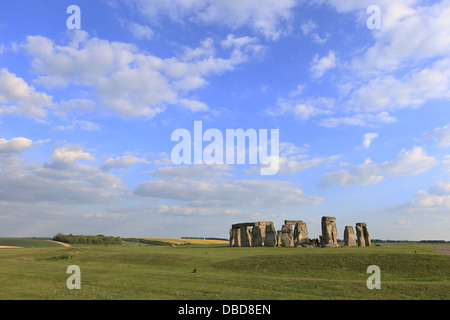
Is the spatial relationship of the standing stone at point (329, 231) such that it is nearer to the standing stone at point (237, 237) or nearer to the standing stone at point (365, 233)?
the standing stone at point (365, 233)

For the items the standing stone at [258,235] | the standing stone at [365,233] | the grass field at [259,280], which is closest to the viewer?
the grass field at [259,280]

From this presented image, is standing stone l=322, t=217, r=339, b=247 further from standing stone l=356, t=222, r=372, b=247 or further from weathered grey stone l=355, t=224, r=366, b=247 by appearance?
standing stone l=356, t=222, r=372, b=247

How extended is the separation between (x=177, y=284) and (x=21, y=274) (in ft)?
37.9

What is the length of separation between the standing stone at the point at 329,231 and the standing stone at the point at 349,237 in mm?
1699

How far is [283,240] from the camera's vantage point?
1790 inches

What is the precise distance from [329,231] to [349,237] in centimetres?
274

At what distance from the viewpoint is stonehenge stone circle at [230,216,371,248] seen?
42969 mm

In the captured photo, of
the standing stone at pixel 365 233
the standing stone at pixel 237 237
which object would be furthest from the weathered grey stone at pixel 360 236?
the standing stone at pixel 237 237

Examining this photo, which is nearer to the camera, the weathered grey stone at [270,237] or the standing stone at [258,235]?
the weathered grey stone at [270,237]

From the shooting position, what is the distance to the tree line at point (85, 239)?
3072 inches

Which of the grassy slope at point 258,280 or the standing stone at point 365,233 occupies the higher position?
the standing stone at point 365,233
